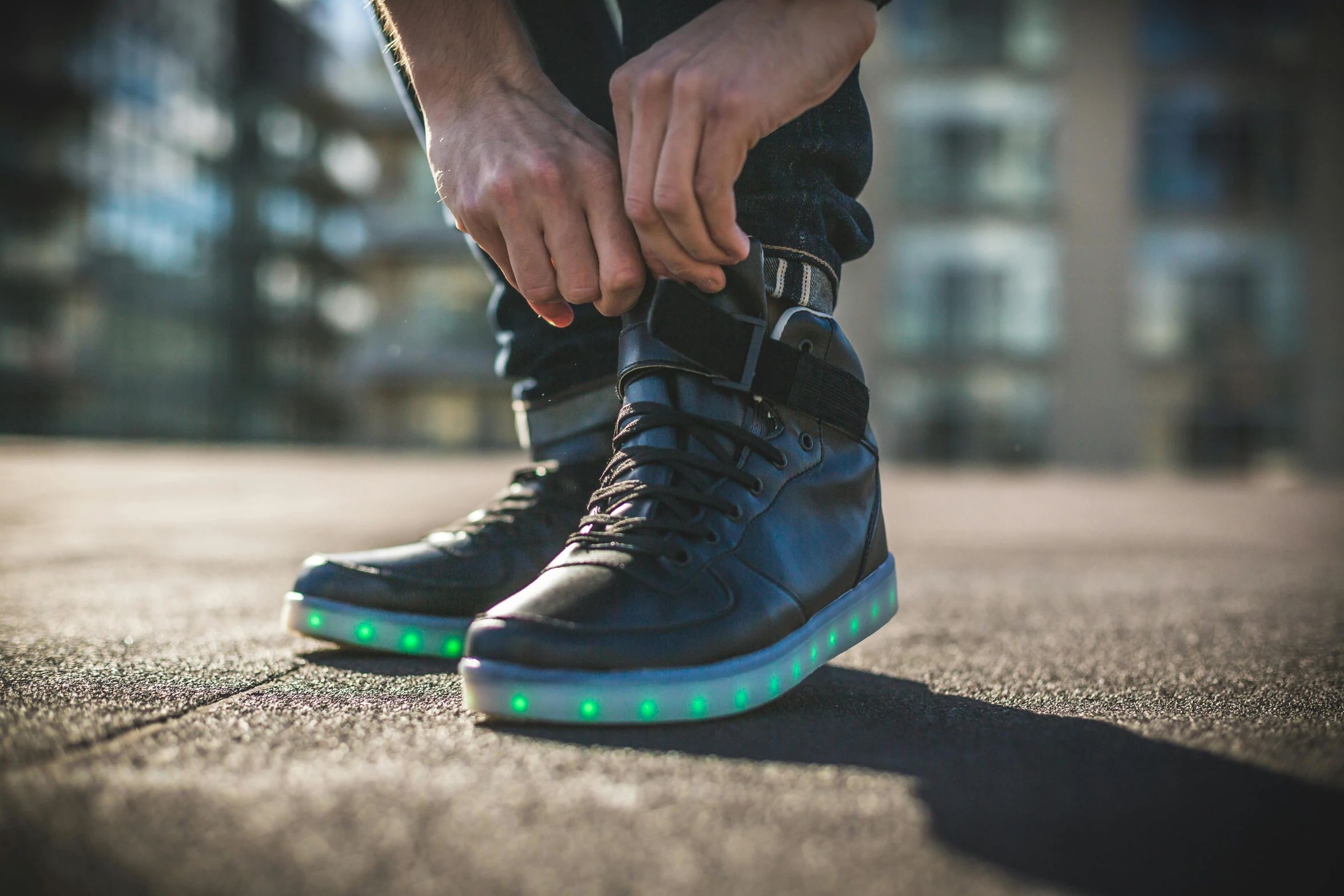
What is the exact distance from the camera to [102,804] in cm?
46

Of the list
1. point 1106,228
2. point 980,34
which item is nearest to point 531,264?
point 1106,228

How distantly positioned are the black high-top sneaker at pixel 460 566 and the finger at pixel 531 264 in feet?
0.93

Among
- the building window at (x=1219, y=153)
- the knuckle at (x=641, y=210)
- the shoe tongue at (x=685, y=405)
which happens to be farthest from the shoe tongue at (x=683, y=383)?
the building window at (x=1219, y=153)

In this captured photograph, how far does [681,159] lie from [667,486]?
0.79 feet

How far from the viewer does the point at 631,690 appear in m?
0.65

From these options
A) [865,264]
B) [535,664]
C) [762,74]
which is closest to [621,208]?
[762,74]

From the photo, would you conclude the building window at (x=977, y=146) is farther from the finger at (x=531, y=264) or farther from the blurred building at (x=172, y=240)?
the finger at (x=531, y=264)

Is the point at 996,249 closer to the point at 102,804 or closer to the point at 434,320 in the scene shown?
Result: the point at 434,320

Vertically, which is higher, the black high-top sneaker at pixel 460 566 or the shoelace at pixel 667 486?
the shoelace at pixel 667 486

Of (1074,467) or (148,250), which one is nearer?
(1074,467)

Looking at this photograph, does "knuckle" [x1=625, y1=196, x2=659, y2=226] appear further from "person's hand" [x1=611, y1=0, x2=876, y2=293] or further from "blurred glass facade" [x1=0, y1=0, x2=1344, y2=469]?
"blurred glass facade" [x1=0, y1=0, x2=1344, y2=469]

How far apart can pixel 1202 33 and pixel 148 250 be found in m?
18.4

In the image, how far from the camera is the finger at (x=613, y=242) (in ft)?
2.37

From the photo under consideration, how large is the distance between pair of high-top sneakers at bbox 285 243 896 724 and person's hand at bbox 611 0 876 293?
3.3 inches
